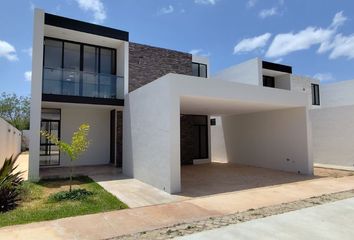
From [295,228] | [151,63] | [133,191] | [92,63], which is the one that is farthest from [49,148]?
[295,228]

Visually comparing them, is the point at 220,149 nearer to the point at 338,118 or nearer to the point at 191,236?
the point at 338,118

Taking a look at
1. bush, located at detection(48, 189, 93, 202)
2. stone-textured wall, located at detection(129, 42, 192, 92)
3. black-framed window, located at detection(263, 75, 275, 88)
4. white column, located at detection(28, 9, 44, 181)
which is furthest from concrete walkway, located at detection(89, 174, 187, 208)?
black-framed window, located at detection(263, 75, 275, 88)

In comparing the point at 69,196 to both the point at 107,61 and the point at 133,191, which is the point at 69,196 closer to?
the point at 133,191

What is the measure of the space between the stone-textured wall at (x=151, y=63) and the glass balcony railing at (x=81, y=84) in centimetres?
93

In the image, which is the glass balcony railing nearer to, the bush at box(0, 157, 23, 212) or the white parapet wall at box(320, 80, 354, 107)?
the bush at box(0, 157, 23, 212)

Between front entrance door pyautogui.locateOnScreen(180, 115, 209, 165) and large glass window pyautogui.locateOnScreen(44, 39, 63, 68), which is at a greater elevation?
large glass window pyautogui.locateOnScreen(44, 39, 63, 68)

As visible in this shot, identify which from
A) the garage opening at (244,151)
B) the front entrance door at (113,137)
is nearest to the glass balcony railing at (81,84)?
the front entrance door at (113,137)

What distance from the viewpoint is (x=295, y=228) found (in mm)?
5273

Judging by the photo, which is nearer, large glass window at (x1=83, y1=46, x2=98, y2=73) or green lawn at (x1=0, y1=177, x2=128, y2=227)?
green lawn at (x1=0, y1=177, x2=128, y2=227)

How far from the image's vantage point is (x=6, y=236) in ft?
16.5

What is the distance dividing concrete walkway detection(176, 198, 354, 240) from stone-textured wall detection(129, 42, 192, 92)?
1002cm

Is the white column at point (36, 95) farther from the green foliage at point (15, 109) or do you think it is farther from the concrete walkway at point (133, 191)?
the green foliage at point (15, 109)

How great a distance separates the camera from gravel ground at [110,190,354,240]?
5.10 meters

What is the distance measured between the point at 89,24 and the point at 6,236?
34.8ft
